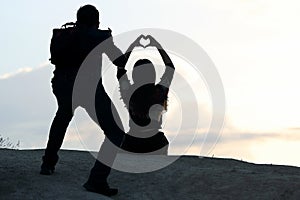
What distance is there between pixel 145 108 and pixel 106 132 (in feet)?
12.2

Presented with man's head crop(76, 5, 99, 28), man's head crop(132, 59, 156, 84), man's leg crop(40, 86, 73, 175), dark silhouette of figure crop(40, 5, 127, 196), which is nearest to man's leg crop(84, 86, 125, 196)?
dark silhouette of figure crop(40, 5, 127, 196)

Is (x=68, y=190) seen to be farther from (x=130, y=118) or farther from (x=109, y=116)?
(x=130, y=118)

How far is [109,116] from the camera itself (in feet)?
30.4

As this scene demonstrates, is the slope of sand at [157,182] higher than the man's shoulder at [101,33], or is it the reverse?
the man's shoulder at [101,33]

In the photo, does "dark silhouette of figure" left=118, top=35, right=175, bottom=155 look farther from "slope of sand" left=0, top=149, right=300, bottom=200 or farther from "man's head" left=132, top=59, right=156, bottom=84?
"slope of sand" left=0, top=149, right=300, bottom=200

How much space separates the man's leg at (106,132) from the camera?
9.25 metres

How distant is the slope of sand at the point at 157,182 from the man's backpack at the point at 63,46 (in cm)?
163

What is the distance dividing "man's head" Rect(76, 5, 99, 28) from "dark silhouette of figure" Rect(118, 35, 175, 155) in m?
3.41

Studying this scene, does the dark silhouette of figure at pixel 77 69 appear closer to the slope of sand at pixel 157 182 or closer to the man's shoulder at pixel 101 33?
the man's shoulder at pixel 101 33

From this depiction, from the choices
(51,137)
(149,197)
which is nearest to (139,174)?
(149,197)

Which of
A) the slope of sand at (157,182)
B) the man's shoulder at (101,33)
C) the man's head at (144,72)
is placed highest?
the man's head at (144,72)

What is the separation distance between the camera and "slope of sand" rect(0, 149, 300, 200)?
30.9 ft

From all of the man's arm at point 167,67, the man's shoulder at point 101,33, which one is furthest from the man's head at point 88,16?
the man's arm at point 167,67

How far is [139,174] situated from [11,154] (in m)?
2.47
